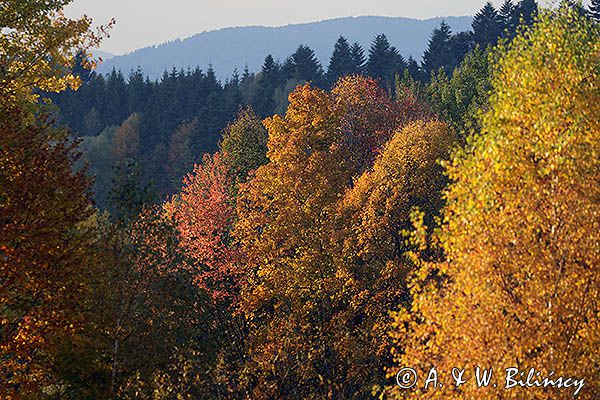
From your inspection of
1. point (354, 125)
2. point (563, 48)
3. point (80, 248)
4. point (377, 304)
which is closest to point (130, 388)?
point (80, 248)

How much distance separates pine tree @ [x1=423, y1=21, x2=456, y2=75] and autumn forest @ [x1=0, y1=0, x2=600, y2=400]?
8605cm

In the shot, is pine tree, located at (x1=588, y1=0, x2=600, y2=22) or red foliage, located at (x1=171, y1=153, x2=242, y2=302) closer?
red foliage, located at (x1=171, y1=153, x2=242, y2=302)

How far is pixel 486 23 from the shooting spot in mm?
125938

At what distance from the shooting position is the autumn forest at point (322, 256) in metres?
16.5

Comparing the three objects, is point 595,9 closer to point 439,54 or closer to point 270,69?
point 439,54

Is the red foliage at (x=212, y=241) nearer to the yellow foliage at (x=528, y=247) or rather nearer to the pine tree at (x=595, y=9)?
the yellow foliage at (x=528, y=247)

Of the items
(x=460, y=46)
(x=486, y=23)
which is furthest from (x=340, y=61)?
(x=486, y=23)

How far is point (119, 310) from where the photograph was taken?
24047 mm

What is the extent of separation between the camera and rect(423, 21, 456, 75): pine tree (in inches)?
5044

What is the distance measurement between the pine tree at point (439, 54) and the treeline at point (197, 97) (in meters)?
0.18

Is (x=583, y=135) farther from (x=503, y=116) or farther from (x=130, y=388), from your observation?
(x=130, y=388)

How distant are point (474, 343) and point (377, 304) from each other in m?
22.6

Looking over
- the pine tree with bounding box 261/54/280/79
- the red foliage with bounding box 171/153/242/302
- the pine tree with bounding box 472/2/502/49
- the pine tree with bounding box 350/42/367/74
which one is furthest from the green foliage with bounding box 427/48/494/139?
the pine tree with bounding box 261/54/280/79

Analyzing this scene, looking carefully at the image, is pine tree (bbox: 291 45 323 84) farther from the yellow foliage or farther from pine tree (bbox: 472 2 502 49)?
the yellow foliage
